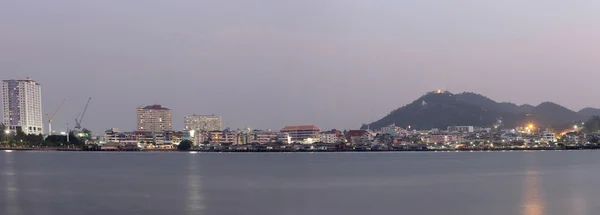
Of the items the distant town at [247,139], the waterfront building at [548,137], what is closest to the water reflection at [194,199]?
the distant town at [247,139]

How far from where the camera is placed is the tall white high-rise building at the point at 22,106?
15650cm

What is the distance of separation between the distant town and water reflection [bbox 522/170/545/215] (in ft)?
281

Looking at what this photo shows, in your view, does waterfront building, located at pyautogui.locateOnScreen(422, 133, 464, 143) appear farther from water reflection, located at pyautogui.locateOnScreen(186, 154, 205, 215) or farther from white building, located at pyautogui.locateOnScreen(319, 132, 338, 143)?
water reflection, located at pyautogui.locateOnScreen(186, 154, 205, 215)

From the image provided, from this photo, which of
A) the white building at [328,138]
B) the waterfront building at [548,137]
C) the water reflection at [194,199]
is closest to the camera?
the water reflection at [194,199]

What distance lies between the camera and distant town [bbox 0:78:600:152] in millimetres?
115812

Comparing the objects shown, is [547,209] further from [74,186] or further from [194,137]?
[194,137]

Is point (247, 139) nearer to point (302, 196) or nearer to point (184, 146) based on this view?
point (184, 146)

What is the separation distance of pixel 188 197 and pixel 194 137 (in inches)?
4687

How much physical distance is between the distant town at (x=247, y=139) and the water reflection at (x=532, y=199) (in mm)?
85747

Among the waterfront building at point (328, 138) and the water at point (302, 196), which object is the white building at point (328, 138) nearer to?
the waterfront building at point (328, 138)

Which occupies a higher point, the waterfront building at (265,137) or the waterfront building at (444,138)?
the waterfront building at (265,137)

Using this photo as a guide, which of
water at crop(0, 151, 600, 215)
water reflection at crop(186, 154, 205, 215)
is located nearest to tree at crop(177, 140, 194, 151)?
water at crop(0, 151, 600, 215)

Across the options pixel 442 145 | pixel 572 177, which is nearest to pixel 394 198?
pixel 572 177

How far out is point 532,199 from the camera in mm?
22484
